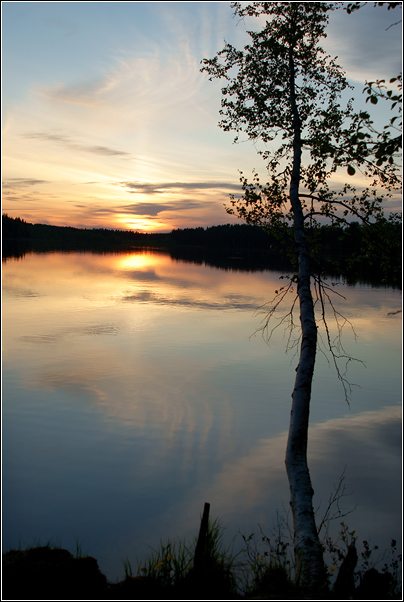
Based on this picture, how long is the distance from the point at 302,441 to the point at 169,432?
7124 millimetres

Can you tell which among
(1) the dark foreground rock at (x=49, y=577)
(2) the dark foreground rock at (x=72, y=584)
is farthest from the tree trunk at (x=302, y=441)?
(1) the dark foreground rock at (x=49, y=577)

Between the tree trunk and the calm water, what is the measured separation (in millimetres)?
2707

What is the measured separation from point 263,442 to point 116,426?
4594 mm

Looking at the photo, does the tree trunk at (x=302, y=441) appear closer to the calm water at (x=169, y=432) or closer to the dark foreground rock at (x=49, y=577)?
the calm water at (x=169, y=432)

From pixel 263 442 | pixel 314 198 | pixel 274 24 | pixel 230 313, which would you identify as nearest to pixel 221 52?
pixel 274 24

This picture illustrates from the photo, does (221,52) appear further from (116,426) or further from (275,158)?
(116,426)

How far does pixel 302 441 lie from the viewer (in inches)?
334

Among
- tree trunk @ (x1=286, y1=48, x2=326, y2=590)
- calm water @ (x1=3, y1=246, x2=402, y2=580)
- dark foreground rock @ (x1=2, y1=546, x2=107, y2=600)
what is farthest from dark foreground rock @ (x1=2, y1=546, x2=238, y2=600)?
calm water @ (x1=3, y1=246, x2=402, y2=580)

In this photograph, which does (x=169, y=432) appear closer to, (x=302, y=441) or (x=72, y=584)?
(x=302, y=441)

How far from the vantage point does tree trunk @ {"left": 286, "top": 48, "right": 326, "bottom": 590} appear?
22.5ft

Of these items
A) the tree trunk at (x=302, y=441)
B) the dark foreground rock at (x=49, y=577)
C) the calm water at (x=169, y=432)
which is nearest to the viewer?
the dark foreground rock at (x=49, y=577)

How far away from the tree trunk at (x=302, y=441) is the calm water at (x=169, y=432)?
8.88 feet

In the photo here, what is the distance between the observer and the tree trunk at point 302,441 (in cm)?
686

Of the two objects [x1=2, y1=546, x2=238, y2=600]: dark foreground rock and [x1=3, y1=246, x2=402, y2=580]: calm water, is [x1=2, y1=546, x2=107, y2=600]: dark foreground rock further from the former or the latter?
[x1=3, y1=246, x2=402, y2=580]: calm water
